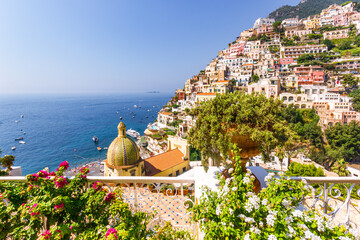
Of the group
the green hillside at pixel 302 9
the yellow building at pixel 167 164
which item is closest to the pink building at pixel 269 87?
the yellow building at pixel 167 164

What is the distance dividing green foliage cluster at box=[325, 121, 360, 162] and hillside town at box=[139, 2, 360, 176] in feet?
8.49

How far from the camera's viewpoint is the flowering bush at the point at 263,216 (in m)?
1.42

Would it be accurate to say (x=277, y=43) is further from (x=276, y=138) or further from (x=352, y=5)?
(x=276, y=138)

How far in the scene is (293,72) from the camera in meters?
47.9

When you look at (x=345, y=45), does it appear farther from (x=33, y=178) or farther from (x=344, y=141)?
(x=33, y=178)

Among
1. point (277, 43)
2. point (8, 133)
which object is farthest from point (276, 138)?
point (8, 133)

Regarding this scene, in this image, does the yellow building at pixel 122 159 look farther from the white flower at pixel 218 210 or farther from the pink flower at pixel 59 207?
the white flower at pixel 218 210

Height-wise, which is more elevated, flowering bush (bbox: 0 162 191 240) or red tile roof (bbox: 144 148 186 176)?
flowering bush (bbox: 0 162 191 240)

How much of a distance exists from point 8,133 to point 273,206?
3292 inches

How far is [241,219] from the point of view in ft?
5.26

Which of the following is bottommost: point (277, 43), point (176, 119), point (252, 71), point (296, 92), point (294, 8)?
point (176, 119)

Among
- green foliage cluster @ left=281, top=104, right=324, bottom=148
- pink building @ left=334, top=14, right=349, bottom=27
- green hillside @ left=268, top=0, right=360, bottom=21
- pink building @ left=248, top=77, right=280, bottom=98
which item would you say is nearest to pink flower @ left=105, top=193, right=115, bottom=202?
green foliage cluster @ left=281, top=104, right=324, bottom=148

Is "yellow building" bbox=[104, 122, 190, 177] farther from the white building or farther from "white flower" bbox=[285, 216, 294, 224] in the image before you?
the white building

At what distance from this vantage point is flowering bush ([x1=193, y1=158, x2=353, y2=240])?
1419mm
